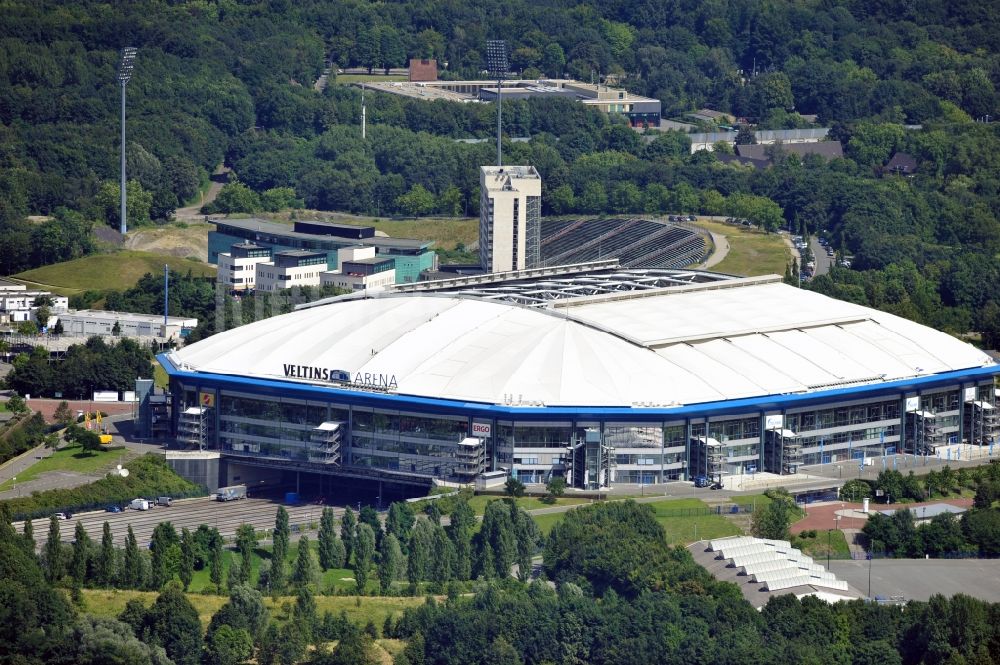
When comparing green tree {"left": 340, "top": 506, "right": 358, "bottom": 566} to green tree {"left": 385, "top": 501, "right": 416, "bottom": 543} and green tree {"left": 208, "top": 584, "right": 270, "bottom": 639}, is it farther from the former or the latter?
green tree {"left": 208, "top": 584, "right": 270, "bottom": 639}

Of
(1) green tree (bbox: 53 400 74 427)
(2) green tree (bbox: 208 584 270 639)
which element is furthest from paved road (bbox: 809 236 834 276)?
(2) green tree (bbox: 208 584 270 639)

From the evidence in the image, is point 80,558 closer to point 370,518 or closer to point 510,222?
point 370,518

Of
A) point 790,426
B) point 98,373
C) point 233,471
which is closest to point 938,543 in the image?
point 790,426

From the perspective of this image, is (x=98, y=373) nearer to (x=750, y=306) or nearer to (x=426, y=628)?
(x=750, y=306)

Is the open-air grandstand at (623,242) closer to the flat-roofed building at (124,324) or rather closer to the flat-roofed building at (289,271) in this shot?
→ the flat-roofed building at (289,271)

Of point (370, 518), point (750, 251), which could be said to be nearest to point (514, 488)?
point (370, 518)

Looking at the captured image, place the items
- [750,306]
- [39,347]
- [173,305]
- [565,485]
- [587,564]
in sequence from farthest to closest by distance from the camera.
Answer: [173,305] → [39,347] → [750,306] → [565,485] → [587,564]
